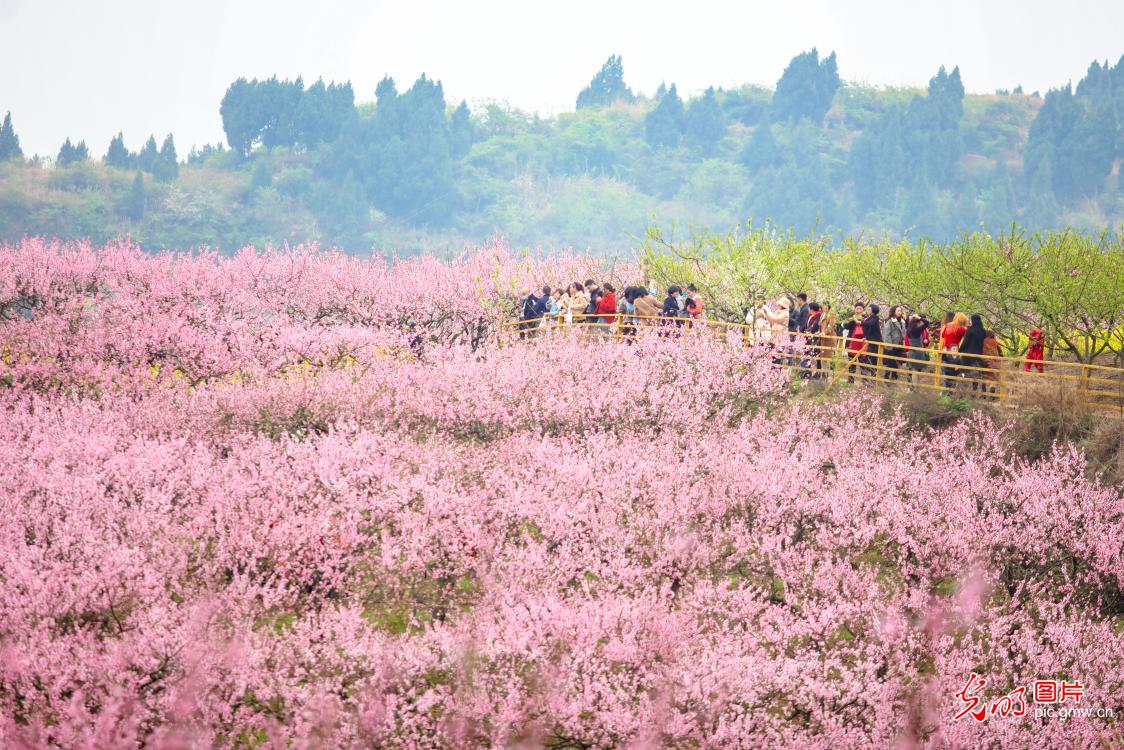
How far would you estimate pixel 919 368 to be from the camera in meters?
23.1

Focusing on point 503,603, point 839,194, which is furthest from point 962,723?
point 839,194

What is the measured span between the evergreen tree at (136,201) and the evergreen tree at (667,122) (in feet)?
233

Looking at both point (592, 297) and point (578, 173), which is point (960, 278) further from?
point (578, 173)

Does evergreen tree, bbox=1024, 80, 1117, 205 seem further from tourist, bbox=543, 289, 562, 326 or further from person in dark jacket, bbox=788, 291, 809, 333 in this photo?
person in dark jacket, bbox=788, 291, 809, 333

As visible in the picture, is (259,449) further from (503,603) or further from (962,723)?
(962,723)

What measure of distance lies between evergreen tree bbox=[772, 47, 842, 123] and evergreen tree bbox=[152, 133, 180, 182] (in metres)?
83.0

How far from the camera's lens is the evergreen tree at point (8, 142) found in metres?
115

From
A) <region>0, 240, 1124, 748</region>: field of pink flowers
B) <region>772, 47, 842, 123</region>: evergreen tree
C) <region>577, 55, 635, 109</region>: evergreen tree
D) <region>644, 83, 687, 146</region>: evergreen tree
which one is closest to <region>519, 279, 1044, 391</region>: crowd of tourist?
<region>0, 240, 1124, 748</region>: field of pink flowers

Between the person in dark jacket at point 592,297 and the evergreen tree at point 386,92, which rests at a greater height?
the evergreen tree at point 386,92

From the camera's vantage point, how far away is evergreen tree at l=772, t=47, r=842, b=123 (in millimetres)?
148250

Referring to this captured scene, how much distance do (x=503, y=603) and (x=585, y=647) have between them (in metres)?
1.49

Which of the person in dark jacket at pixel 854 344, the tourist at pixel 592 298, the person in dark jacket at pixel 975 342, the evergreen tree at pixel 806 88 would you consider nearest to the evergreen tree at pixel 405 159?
the evergreen tree at pixel 806 88

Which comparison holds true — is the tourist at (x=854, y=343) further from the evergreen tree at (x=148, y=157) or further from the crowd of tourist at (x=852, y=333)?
the evergreen tree at (x=148, y=157)

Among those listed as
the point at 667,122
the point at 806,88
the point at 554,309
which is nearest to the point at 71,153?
the point at 667,122
